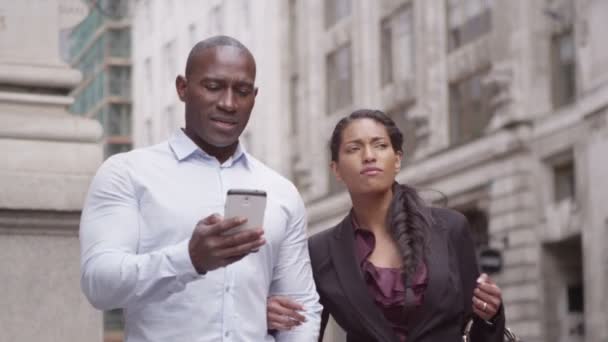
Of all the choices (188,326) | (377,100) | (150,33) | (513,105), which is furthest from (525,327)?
(150,33)

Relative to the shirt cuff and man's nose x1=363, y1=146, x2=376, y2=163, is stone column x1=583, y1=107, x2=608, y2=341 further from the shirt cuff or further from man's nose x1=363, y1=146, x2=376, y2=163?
the shirt cuff

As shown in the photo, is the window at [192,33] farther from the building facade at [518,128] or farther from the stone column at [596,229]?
the stone column at [596,229]

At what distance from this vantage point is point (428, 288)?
4602 millimetres

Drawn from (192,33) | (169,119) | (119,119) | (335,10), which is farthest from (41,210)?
(119,119)

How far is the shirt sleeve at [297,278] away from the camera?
4.24 metres

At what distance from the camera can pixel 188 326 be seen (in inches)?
158

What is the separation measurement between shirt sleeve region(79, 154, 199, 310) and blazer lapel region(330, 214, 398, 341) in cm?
88

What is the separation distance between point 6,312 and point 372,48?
35.4 m

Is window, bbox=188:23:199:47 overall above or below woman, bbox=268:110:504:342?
above

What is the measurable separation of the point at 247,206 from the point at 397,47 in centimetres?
3688

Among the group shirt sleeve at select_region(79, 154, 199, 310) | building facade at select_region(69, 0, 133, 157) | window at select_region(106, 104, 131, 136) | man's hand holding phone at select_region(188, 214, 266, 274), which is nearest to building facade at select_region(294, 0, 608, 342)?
shirt sleeve at select_region(79, 154, 199, 310)

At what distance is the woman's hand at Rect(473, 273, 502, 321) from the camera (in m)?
4.59

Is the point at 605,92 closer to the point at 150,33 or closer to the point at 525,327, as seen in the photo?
the point at 525,327

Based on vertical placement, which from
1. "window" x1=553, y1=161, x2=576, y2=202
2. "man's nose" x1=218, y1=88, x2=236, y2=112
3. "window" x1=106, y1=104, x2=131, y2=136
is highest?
"window" x1=106, y1=104, x2=131, y2=136
